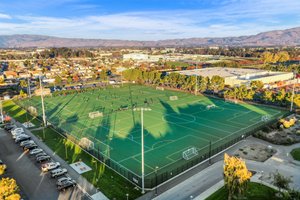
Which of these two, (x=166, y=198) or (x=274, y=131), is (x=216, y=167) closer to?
(x=166, y=198)

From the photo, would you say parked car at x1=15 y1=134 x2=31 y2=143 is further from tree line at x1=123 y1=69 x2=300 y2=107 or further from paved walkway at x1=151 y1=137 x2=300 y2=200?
tree line at x1=123 y1=69 x2=300 y2=107

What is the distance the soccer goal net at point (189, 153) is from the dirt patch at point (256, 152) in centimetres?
558

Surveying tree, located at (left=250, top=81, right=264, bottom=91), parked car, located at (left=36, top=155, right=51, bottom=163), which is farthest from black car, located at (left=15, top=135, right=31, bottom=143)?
tree, located at (left=250, top=81, right=264, bottom=91)

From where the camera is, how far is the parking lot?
83.5 ft

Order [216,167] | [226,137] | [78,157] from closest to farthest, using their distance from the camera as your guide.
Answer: [216,167] → [78,157] → [226,137]

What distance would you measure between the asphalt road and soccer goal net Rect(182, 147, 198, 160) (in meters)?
14.9

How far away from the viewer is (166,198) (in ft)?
82.0

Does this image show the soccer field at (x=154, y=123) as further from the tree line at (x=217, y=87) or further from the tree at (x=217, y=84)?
the tree at (x=217, y=84)

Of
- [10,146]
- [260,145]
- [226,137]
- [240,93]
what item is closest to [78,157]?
[10,146]

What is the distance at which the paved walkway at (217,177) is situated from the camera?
84.0ft

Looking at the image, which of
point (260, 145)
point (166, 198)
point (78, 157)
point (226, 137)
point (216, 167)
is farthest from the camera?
point (226, 137)

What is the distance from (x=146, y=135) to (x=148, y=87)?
1955 inches

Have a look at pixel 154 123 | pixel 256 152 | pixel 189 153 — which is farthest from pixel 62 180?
pixel 256 152

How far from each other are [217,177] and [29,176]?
70.6 feet
